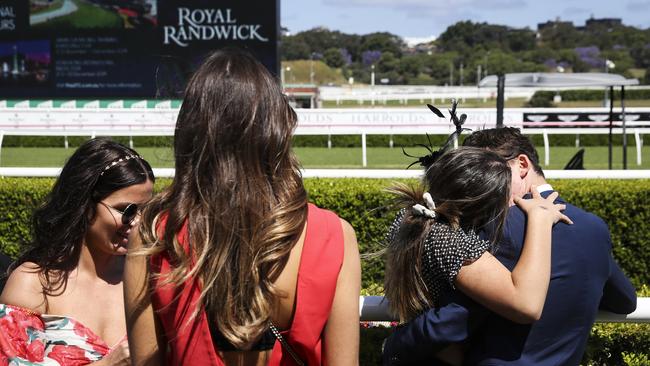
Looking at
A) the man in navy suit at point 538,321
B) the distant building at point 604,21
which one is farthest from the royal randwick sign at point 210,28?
the distant building at point 604,21

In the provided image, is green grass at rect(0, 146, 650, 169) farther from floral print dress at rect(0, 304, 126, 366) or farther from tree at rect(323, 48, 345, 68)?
tree at rect(323, 48, 345, 68)

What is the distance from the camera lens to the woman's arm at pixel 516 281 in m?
1.94

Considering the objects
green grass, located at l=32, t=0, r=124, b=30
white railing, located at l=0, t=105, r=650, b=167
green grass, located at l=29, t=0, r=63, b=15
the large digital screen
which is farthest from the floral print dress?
green grass, located at l=29, t=0, r=63, b=15

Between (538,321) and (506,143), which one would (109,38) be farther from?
(538,321)

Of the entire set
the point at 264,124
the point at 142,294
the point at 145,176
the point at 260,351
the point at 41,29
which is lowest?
the point at 260,351

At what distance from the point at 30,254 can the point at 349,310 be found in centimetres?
109

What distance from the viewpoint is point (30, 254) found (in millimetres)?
2342

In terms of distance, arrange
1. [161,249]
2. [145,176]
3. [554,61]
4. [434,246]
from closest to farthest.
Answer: [161,249], [434,246], [145,176], [554,61]

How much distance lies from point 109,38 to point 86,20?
32.1 inches

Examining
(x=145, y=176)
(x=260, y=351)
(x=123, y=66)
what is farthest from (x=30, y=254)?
(x=123, y=66)

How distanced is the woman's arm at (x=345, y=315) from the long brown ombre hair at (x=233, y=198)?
0.11 meters

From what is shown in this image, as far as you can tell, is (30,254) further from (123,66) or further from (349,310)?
(123,66)

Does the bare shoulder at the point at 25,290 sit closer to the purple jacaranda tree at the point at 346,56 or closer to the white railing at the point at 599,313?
the white railing at the point at 599,313

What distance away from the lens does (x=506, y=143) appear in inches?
96.8
